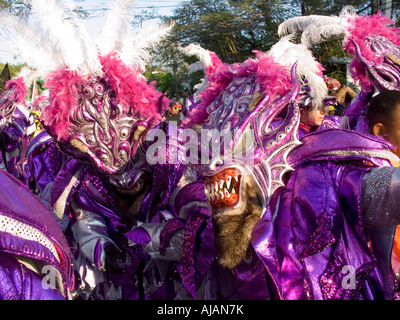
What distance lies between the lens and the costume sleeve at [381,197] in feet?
5.41

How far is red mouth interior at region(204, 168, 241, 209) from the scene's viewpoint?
1.79 meters

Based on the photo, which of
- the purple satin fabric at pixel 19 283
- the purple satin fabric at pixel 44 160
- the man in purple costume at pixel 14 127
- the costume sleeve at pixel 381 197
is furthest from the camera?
the man in purple costume at pixel 14 127

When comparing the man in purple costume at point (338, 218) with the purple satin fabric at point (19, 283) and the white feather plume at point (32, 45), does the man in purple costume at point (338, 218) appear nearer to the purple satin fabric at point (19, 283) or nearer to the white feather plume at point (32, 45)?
the purple satin fabric at point (19, 283)

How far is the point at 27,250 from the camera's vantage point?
1482mm

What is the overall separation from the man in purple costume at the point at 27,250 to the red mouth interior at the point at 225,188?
2.06 feet

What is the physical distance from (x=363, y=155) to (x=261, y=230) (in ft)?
1.70

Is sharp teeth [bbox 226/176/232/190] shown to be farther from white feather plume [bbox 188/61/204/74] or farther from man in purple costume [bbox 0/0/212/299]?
white feather plume [bbox 188/61/204/74]

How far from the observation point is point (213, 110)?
2209 millimetres

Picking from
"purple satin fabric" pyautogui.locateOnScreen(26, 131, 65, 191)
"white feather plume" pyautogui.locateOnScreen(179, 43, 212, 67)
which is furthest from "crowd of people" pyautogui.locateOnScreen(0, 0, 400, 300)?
"white feather plume" pyautogui.locateOnScreen(179, 43, 212, 67)

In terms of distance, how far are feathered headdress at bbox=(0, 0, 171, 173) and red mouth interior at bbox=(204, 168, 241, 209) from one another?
42.8 inches

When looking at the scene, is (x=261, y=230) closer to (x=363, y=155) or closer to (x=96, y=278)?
(x=363, y=155)

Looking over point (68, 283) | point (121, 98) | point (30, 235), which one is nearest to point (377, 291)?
point (68, 283)

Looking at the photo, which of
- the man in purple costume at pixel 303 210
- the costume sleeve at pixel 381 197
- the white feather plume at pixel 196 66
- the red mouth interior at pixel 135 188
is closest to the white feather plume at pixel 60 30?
the red mouth interior at pixel 135 188

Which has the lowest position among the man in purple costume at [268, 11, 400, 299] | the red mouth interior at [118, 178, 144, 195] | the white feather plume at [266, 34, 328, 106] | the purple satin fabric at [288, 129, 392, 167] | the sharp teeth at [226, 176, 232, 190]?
the red mouth interior at [118, 178, 144, 195]
